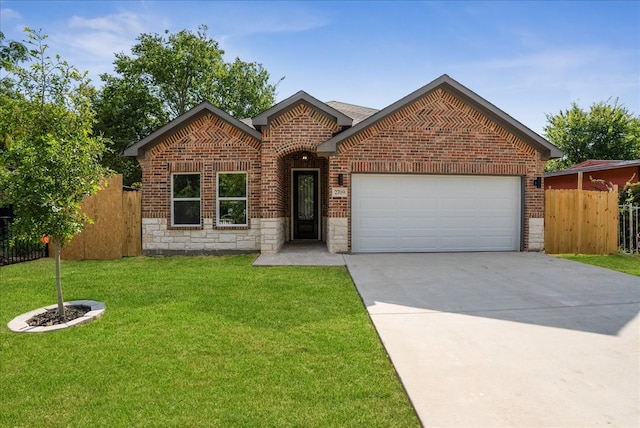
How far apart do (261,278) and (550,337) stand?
198 inches

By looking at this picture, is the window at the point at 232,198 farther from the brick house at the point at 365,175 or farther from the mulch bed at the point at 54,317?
the mulch bed at the point at 54,317

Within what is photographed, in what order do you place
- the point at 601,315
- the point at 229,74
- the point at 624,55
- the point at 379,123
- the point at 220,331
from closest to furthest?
the point at 220,331 < the point at 601,315 < the point at 379,123 < the point at 624,55 < the point at 229,74

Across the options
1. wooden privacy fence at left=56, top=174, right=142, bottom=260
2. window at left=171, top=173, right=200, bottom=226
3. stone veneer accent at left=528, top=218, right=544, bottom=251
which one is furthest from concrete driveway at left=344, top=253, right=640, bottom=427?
wooden privacy fence at left=56, top=174, right=142, bottom=260

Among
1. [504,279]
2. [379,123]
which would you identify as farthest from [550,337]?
[379,123]

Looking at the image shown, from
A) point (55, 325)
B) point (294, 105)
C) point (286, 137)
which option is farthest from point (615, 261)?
point (55, 325)

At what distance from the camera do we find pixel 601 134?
3030cm

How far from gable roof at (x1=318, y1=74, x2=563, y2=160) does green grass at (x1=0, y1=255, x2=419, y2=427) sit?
4.99m

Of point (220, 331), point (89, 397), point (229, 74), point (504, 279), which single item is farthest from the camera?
point (229, 74)

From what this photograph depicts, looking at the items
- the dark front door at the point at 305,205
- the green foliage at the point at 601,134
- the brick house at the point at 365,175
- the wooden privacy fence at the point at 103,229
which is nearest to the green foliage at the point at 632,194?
the brick house at the point at 365,175

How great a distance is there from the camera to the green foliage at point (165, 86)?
2333 cm

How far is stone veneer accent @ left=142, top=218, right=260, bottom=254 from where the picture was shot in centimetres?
1113

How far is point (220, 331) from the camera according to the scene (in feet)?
14.9

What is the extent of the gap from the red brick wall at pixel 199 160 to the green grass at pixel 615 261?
9.59 m

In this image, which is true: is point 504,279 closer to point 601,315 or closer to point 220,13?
point 601,315
